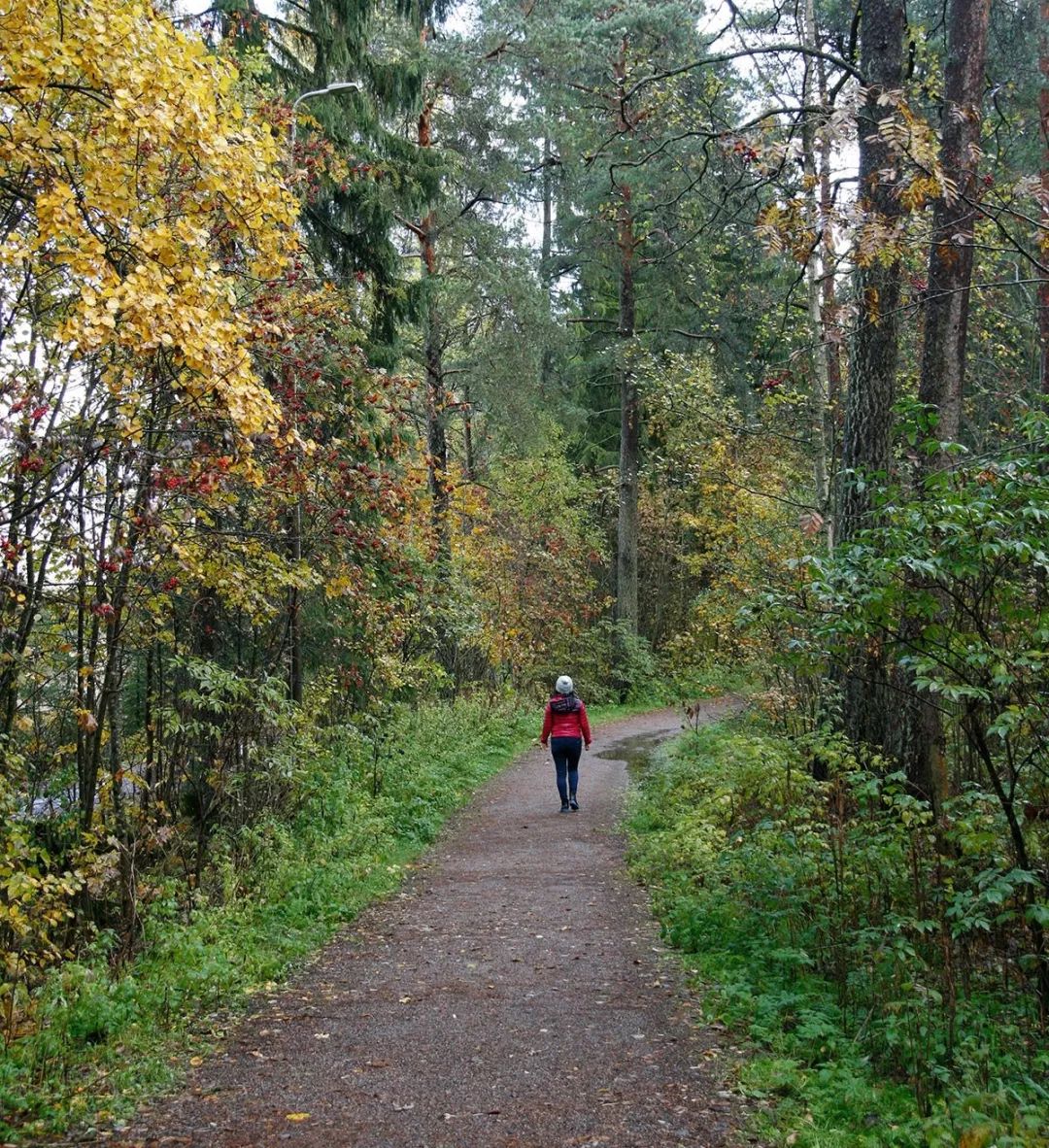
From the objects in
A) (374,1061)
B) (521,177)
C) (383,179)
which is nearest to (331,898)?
(374,1061)

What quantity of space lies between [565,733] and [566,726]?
11cm

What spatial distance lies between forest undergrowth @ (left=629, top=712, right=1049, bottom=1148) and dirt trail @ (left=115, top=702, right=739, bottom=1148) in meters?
0.35

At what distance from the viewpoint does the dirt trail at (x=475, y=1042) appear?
4.47 metres

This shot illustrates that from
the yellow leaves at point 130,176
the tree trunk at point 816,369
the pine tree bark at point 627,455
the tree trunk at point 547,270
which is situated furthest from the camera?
Answer: the pine tree bark at point 627,455

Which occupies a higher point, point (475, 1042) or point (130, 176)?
point (130, 176)

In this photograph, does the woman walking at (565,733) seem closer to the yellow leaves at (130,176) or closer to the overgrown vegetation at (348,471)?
the overgrown vegetation at (348,471)

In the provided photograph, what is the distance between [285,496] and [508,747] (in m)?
10.3

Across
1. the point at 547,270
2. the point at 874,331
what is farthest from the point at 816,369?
the point at 547,270

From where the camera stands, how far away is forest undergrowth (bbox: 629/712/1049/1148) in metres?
4.37

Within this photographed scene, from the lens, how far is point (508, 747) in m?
18.7

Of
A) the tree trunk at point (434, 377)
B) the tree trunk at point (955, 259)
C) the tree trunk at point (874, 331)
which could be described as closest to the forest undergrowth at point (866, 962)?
the tree trunk at point (874, 331)

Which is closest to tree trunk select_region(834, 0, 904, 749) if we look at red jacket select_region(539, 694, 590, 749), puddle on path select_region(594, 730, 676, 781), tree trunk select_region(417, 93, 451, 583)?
red jacket select_region(539, 694, 590, 749)

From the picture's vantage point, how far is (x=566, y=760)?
1263cm

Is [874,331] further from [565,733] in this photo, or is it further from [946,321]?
[565,733]
